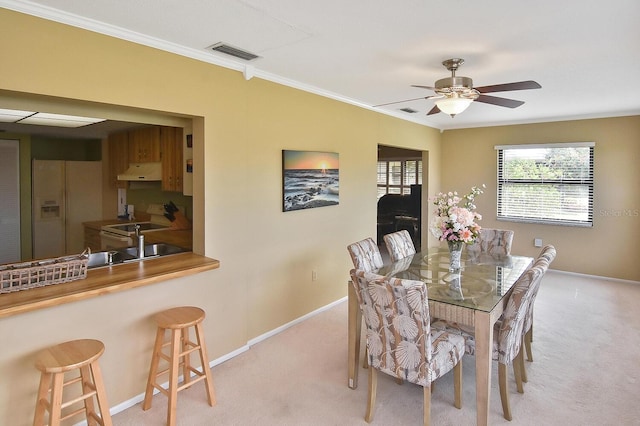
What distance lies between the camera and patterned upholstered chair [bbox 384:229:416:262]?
3.59 m

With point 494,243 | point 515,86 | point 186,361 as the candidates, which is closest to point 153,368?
point 186,361

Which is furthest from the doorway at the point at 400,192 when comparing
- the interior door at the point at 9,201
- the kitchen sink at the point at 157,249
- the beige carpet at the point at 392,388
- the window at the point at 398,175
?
the interior door at the point at 9,201

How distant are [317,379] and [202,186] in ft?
5.66

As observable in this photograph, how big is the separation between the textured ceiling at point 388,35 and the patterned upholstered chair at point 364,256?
4.89ft

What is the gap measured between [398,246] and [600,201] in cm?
384

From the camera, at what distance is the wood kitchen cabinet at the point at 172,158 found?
409 centimetres

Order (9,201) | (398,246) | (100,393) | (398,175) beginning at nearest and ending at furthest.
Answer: (100,393)
(398,246)
(9,201)
(398,175)

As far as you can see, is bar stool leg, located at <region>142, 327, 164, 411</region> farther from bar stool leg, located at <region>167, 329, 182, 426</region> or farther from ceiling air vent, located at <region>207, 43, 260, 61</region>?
ceiling air vent, located at <region>207, 43, 260, 61</region>

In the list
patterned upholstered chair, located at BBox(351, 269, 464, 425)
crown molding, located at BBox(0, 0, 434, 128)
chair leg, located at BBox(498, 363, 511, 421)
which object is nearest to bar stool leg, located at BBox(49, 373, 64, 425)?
patterned upholstered chair, located at BBox(351, 269, 464, 425)

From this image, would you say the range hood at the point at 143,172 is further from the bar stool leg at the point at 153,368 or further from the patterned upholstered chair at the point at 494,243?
the patterned upholstered chair at the point at 494,243

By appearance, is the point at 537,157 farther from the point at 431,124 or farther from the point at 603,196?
the point at 431,124

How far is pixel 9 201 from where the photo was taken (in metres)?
5.00

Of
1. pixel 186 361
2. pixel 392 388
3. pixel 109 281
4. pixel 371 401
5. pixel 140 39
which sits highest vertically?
pixel 140 39

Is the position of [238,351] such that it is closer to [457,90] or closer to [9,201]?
[457,90]
